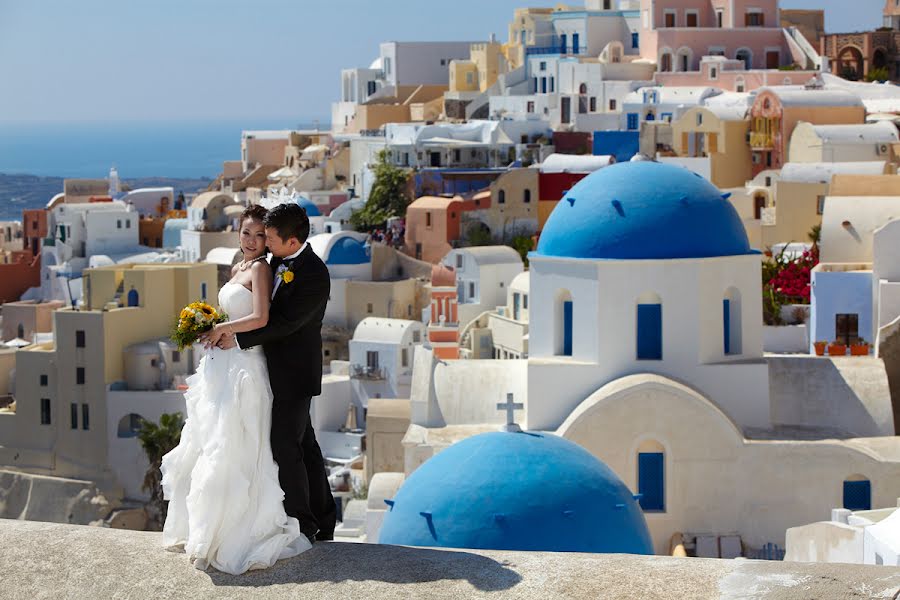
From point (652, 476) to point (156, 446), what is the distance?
66.2ft

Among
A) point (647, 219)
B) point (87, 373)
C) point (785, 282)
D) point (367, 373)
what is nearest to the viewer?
point (647, 219)

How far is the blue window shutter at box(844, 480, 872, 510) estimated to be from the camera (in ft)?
58.9

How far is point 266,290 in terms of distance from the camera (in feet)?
23.7

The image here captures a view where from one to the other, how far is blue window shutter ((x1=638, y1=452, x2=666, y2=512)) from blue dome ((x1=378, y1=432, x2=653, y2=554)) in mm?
4191

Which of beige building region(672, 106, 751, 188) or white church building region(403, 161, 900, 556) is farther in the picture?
beige building region(672, 106, 751, 188)

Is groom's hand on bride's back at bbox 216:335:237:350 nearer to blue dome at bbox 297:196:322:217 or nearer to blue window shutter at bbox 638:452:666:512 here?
blue window shutter at bbox 638:452:666:512

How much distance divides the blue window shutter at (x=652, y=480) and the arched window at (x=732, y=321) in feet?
5.28

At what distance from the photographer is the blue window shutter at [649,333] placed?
1858 centimetres

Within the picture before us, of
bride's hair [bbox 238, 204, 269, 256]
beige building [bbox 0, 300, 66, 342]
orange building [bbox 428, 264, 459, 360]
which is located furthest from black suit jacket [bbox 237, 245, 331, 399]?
beige building [bbox 0, 300, 66, 342]

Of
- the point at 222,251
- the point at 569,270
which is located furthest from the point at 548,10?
the point at 569,270

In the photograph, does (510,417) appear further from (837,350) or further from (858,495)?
(837,350)

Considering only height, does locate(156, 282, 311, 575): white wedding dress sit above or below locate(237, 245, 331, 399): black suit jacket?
below

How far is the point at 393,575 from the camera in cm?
655

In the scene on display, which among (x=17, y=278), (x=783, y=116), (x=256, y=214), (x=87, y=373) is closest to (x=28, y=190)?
(x=17, y=278)
